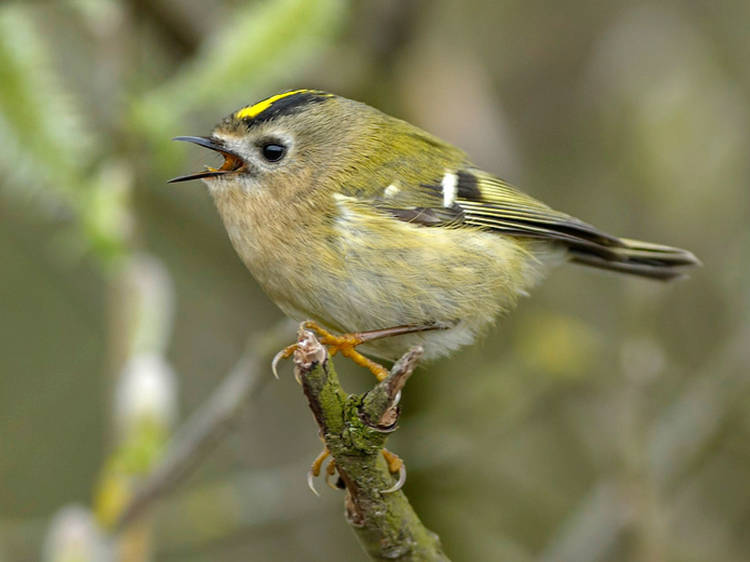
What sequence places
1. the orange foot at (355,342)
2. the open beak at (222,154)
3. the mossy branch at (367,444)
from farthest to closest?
the open beak at (222,154), the orange foot at (355,342), the mossy branch at (367,444)

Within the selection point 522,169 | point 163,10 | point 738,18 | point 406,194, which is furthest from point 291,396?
point 738,18

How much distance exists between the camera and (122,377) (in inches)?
96.7

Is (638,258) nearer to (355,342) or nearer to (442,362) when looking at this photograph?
(355,342)

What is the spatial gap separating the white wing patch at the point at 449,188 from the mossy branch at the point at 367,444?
85 cm

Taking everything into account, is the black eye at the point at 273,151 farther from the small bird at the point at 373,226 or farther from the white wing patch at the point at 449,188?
the white wing patch at the point at 449,188

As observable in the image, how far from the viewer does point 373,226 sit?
7.17 ft

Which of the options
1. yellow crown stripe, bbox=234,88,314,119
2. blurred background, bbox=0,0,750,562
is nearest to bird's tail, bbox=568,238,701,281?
blurred background, bbox=0,0,750,562

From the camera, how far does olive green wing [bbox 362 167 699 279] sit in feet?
7.70

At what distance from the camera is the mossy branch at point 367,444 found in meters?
1.56

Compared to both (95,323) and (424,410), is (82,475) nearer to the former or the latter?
(95,323)

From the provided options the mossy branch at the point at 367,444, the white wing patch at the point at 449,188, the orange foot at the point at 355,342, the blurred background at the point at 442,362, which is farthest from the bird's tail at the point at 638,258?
the mossy branch at the point at 367,444

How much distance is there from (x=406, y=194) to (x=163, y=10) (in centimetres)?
157

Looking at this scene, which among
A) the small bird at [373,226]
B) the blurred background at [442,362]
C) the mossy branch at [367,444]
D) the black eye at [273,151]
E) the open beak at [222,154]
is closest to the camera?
the mossy branch at [367,444]

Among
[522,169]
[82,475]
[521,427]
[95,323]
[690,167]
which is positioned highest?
[690,167]
